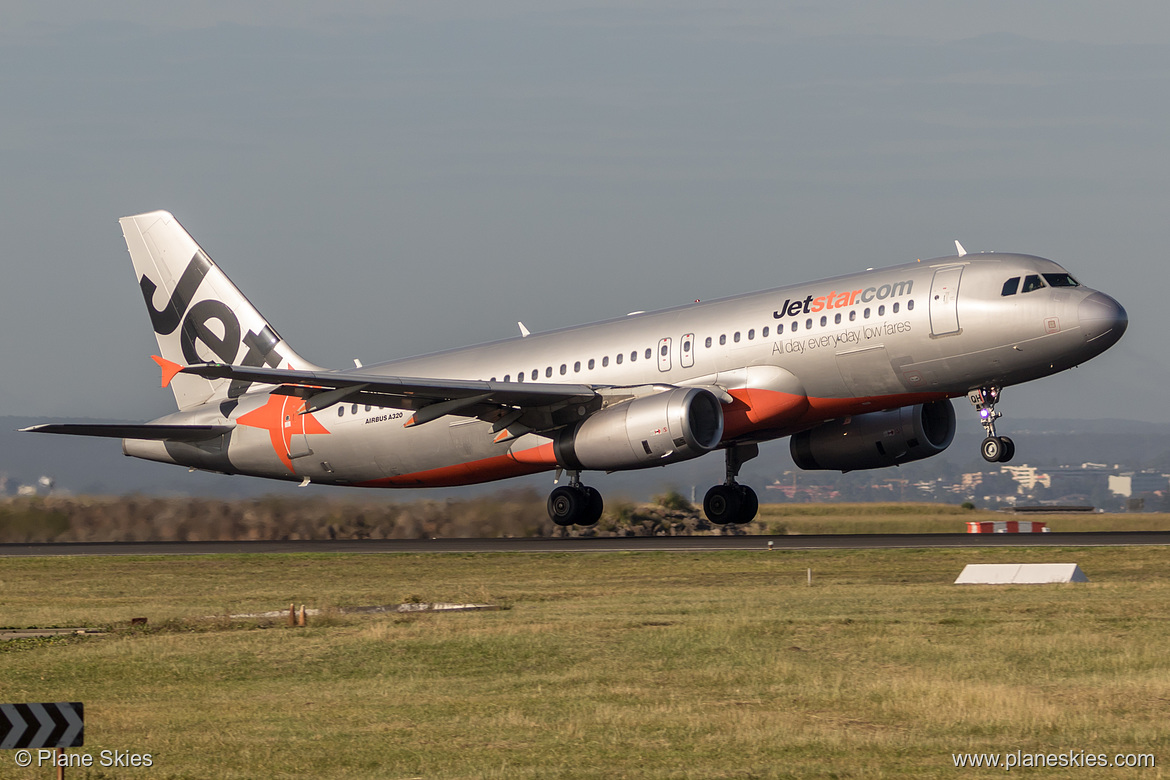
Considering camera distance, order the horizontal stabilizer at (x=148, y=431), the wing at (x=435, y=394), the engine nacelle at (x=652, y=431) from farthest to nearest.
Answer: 1. the horizontal stabilizer at (x=148, y=431)
2. the wing at (x=435, y=394)
3. the engine nacelle at (x=652, y=431)

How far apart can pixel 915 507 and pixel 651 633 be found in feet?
134

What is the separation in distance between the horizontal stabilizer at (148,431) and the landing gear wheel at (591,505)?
11401 millimetres

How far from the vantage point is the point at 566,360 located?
37.3 meters

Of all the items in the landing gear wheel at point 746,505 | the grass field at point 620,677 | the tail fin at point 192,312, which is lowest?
the grass field at point 620,677

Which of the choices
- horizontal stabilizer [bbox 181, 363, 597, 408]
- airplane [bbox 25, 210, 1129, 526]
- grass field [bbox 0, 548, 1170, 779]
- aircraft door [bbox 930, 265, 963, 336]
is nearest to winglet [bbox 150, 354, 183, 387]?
airplane [bbox 25, 210, 1129, 526]

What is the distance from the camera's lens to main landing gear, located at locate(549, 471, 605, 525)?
125ft

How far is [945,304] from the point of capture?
31.4m

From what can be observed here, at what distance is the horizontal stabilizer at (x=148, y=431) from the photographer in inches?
1523

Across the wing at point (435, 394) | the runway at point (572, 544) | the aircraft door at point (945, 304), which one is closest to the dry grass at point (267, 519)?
the runway at point (572, 544)

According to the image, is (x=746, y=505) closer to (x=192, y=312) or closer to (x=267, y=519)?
(x=267, y=519)

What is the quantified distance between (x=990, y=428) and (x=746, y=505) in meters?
8.35

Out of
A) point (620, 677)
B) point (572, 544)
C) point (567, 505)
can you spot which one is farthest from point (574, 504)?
point (620, 677)

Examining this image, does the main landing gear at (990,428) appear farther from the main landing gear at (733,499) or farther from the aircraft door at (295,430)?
the aircraft door at (295,430)

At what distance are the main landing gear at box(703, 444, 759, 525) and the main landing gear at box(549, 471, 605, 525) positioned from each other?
127 inches
